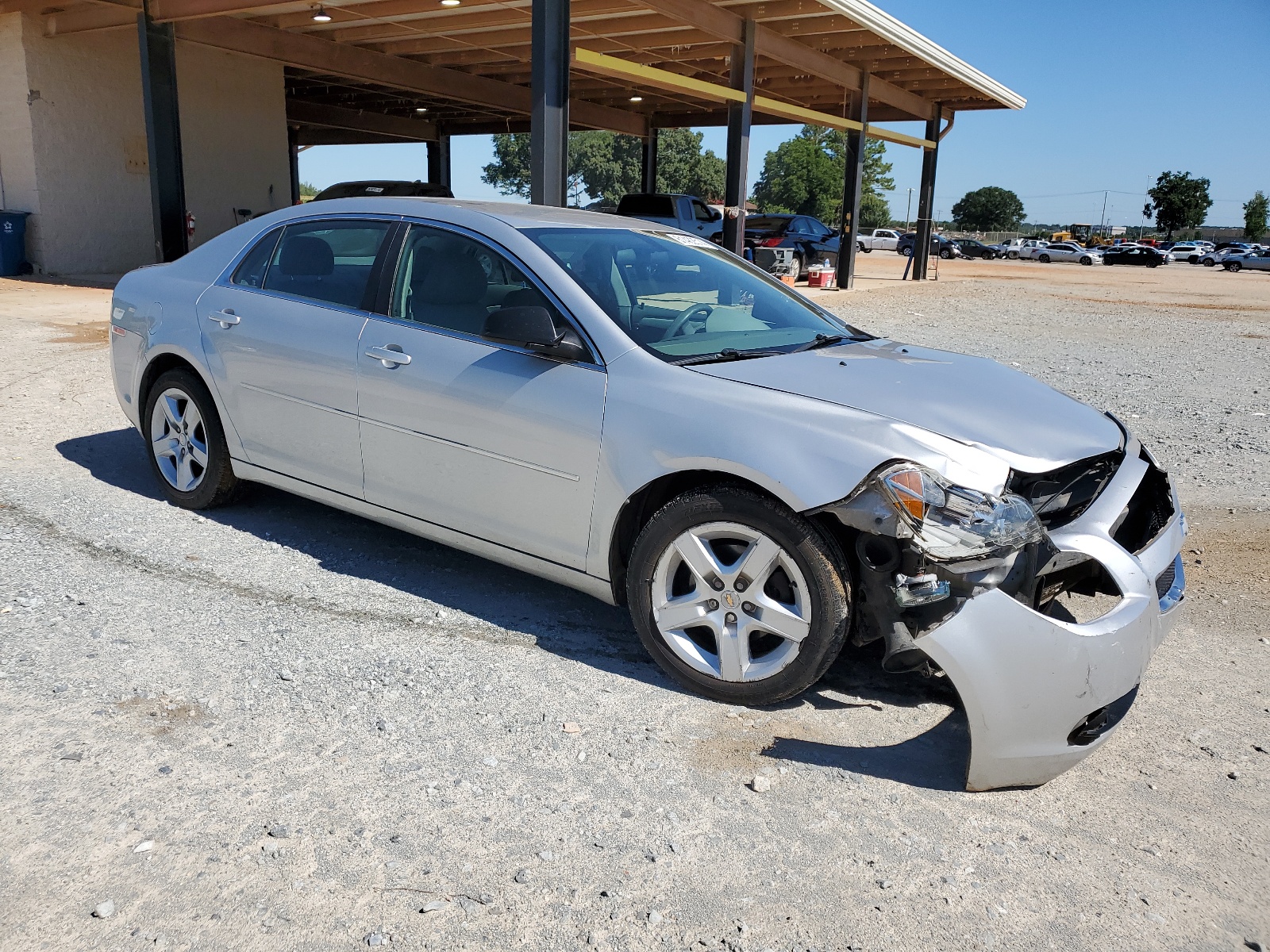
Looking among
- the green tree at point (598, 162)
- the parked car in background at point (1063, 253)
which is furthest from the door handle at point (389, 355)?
the green tree at point (598, 162)

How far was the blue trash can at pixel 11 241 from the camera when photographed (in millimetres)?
17250

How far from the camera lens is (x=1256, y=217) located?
10231cm

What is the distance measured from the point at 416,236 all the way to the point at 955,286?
2367 centimetres

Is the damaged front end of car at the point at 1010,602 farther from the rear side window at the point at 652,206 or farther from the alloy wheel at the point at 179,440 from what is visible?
the rear side window at the point at 652,206

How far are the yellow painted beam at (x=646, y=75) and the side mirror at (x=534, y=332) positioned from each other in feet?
35.1

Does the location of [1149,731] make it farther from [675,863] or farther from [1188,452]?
[1188,452]

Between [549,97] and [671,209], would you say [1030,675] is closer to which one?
[549,97]

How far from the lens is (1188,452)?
277 inches

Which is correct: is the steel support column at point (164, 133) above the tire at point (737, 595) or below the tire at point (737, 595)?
above

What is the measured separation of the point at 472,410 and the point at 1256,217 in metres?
119

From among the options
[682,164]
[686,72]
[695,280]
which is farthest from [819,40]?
[682,164]

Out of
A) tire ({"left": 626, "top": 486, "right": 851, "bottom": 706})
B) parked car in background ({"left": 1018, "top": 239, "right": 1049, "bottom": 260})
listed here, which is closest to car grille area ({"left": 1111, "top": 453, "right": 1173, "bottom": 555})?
tire ({"left": 626, "top": 486, "right": 851, "bottom": 706})

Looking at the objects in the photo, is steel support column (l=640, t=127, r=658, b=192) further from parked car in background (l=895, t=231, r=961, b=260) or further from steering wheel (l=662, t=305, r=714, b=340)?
steering wheel (l=662, t=305, r=714, b=340)

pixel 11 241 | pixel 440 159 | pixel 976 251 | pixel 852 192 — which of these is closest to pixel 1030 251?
pixel 976 251
